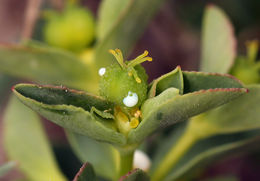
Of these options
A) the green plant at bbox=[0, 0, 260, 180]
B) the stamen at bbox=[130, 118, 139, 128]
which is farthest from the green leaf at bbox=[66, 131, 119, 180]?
the stamen at bbox=[130, 118, 139, 128]

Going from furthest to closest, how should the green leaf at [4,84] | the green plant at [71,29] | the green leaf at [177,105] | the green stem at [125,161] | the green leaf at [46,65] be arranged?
the green leaf at [4,84], the green plant at [71,29], the green leaf at [46,65], the green stem at [125,161], the green leaf at [177,105]

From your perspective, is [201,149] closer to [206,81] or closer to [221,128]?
[221,128]

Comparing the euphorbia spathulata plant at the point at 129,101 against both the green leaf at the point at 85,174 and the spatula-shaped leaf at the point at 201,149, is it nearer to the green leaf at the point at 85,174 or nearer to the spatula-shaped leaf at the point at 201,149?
the green leaf at the point at 85,174

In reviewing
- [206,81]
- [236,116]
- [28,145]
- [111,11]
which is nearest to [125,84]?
Answer: [206,81]

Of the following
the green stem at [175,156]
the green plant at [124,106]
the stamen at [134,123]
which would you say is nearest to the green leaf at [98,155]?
the green plant at [124,106]

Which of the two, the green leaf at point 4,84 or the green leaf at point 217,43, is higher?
the green leaf at point 4,84

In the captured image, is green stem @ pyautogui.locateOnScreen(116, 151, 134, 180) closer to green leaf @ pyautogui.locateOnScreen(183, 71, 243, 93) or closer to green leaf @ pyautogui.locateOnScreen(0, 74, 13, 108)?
green leaf @ pyautogui.locateOnScreen(183, 71, 243, 93)
